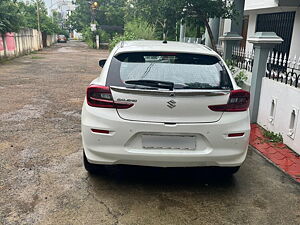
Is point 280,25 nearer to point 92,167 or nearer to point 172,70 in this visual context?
point 172,70

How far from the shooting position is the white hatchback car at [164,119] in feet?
9.75

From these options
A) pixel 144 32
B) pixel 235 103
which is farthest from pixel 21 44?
pixel 235 103

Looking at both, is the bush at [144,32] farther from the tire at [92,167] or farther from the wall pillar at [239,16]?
the tire at [92,167]

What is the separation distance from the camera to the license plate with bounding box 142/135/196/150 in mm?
3016

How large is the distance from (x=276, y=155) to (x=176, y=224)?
2.37 m

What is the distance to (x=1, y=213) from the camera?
285cm

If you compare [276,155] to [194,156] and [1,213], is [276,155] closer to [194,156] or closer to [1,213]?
[194,156]

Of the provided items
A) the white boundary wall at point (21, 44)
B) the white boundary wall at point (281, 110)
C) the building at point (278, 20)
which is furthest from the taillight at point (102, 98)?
the white boundary wall at point (21, 44)

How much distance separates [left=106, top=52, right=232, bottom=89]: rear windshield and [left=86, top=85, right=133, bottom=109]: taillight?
0.09 metres

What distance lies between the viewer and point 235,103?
312 cm

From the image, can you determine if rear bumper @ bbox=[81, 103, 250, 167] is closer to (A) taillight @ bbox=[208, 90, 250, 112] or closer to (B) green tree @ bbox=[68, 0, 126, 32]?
(A) taillight @ bbox=[208, 90, 250, 112]

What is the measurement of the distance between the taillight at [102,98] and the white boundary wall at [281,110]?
285 centimetres

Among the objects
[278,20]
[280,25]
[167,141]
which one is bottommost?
[167,141]

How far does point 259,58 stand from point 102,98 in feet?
11.9
